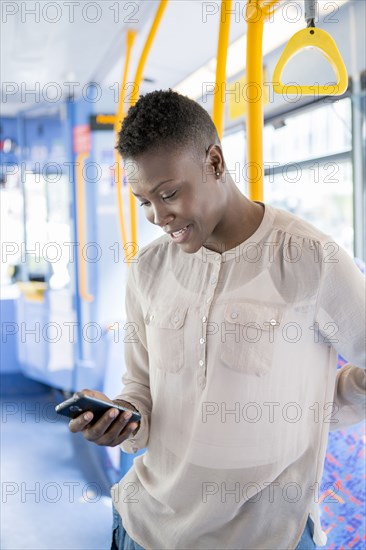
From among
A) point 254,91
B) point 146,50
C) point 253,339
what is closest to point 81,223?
point 146,50

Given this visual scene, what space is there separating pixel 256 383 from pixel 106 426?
0.32 metres

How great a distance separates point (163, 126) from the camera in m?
1.19

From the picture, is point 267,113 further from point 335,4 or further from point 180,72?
point 335,4

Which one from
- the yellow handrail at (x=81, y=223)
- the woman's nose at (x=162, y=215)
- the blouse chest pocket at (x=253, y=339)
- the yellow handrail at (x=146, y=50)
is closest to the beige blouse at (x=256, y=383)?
the blouse chest pocket at (x=253, y=339)

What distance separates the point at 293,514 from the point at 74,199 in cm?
429

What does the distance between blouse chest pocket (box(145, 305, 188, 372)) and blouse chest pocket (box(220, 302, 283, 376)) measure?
0.36 ft

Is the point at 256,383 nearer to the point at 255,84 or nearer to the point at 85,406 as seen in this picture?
the point at 85,406

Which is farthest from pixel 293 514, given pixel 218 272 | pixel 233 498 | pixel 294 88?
pixel 294 88

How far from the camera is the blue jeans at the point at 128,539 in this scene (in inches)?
47.7

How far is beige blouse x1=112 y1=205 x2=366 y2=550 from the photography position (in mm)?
1161

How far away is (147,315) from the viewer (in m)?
1.36

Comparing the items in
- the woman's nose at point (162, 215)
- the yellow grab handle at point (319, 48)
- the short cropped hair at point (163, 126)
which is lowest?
the woman's nose at point (162, 215)

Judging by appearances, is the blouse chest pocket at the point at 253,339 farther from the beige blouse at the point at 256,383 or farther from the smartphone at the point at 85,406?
the smartphone at the point at 85,406

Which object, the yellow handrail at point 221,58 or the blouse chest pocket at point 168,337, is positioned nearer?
the blouse chest pocket at point 168,337
